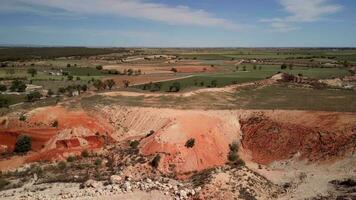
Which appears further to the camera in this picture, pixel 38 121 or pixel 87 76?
pixel 87 76

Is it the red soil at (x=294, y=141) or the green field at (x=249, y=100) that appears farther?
the green field at (x=249, y=100)

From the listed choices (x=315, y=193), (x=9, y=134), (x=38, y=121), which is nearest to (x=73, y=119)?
(x=38, y=121)

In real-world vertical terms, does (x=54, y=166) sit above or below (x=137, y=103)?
below

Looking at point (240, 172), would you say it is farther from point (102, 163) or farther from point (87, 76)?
point (87, 76)

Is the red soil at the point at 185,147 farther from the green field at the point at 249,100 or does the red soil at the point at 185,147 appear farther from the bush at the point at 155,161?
the green field at the point at 249,100

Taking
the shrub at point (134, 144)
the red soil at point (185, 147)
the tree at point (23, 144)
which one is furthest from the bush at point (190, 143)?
the tree at point (23, 144)

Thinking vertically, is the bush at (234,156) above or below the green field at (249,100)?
below

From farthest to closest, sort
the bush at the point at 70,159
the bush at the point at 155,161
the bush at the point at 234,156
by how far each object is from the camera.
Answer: the bush at the point at 70,159 < the bush at the point at 234,156 < the bush at the point at 155,161

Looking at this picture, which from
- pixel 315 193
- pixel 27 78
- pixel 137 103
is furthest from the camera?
pixel 27 78
